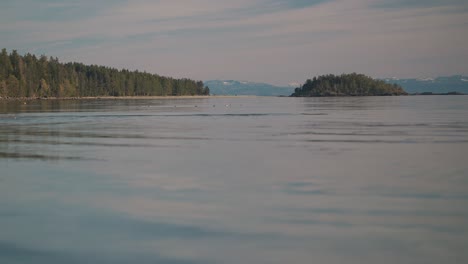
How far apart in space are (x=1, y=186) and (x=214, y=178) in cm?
→ 529

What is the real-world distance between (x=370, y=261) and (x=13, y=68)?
15809cm

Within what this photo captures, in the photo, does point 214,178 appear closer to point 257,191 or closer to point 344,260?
point 257,191

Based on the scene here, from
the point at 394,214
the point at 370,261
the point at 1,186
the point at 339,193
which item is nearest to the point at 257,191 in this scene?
the point at 339,193

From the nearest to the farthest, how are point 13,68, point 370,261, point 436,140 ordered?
point 370,261
point 436,140
point 13,68

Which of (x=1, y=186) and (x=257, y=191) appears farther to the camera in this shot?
(x=1, y=186)

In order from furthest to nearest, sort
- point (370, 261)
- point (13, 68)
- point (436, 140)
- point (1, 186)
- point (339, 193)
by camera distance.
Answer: point (13, 68) → point (436, 140) → point (1, 186) → point (339, 193) → point (370, 261)

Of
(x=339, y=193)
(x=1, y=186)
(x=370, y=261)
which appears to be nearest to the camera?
(x=370, y=261)

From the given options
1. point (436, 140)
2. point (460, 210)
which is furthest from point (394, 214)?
point (436, 140)

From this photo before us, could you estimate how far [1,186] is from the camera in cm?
1340

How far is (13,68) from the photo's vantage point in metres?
151

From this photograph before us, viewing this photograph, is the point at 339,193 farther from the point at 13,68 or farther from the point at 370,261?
the point at 13,68

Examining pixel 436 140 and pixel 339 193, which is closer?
pixel 339 193

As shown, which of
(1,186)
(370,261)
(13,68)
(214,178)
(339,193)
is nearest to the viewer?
(370,261)

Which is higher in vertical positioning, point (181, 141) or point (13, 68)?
point (13, 68)
